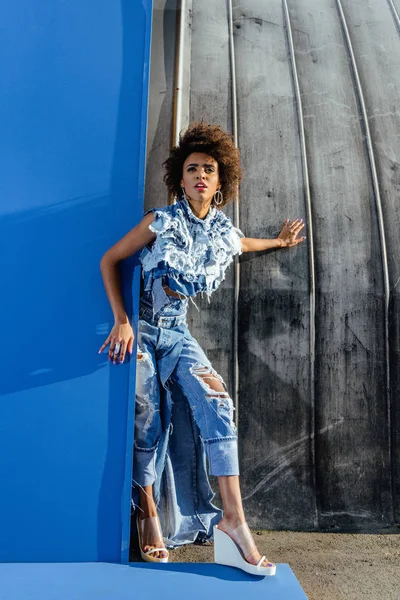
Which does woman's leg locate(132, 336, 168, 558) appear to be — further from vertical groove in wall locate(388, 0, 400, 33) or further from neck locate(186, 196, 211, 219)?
vertical groove in wall locate(388, 0, 400, 33)

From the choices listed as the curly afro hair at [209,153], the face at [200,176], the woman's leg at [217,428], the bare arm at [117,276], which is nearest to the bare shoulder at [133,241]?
the bare arm at [117,276]

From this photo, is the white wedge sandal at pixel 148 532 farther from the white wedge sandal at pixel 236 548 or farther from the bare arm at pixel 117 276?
the bare arm at pixel 117 276

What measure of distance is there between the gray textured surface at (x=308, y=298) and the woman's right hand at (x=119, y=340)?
466 mm

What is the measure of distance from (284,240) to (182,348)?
0.73 metres

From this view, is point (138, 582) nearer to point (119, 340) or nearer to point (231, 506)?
point (231, 506)

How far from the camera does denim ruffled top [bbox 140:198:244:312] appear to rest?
78.8 inches

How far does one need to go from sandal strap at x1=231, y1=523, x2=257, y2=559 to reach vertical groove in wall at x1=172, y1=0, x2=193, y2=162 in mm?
1675

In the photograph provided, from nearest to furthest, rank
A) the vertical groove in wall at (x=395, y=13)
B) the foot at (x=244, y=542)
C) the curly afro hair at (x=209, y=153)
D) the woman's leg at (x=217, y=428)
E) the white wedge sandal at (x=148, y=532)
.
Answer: the foot at (x=244, y=542), the woman's leg at (x=217, y=428), the white wedge sandal at (x=148, y=532), the curly afro hair at (x=209, y=153), the vertical groove in wall at (x=395, y=13)

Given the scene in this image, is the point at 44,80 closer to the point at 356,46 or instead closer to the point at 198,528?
the point at 356,46

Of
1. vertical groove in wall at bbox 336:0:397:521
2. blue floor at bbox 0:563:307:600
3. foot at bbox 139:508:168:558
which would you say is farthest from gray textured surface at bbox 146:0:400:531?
blue floor at bbox 0:563:307:600

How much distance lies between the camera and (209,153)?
2.17 metres

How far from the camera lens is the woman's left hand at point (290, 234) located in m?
2.48

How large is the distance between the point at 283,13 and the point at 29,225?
1.98m

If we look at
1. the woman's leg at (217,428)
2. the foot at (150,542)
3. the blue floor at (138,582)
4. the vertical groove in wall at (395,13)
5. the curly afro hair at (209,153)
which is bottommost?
the blue floor at (138,582)
